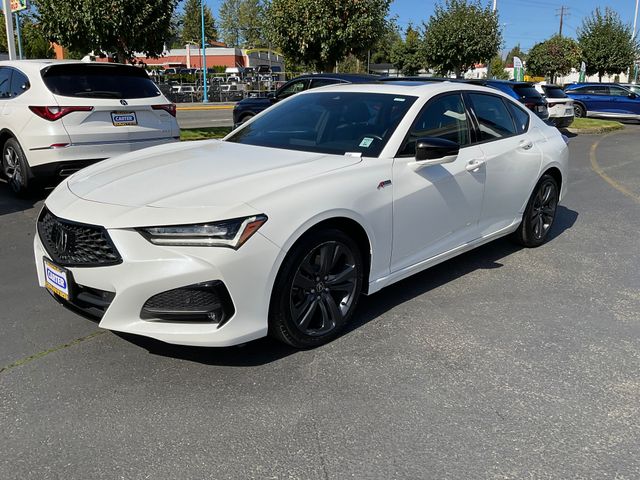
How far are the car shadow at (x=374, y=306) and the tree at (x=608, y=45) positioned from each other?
118 ft

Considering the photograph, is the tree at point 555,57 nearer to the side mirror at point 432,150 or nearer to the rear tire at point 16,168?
the rear tire at point 16,168

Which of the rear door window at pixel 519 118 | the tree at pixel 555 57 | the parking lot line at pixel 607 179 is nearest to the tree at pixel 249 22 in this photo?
the tree at pixel 555 57

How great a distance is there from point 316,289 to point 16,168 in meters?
5.40

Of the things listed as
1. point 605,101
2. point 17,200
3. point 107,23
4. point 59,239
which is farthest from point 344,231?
point 605,101

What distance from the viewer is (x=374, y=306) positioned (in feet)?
14.1

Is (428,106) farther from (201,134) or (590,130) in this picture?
(590,130)

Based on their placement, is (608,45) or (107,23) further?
(608,45)

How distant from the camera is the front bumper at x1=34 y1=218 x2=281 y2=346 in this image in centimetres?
296

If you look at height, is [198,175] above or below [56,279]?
above

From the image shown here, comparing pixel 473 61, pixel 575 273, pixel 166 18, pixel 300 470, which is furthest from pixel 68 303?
pixel 473 61

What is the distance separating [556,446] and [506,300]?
1874 millimetres

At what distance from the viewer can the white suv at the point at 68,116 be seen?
668 cm

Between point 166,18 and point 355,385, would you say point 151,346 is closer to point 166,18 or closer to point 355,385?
point 355,385

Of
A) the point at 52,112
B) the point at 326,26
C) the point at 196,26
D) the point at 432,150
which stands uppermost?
the point at 196,26
